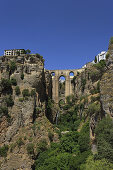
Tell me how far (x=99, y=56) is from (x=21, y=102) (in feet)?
177

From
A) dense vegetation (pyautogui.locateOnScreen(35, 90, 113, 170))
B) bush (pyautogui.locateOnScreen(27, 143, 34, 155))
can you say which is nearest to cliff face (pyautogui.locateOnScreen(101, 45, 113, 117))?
dense vegetation (pyautogui.locateOnScreen(35, 90, 113, 170))

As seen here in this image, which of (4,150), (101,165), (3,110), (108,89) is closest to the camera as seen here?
(101,165)

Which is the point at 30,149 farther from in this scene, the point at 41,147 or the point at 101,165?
the point at 101,165

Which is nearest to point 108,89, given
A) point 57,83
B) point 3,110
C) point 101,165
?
point 101,165

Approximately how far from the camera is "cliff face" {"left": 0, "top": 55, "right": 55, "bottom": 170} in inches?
1158

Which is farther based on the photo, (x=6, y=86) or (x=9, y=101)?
(x=6, y=86)

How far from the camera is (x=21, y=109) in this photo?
3350 centimetres

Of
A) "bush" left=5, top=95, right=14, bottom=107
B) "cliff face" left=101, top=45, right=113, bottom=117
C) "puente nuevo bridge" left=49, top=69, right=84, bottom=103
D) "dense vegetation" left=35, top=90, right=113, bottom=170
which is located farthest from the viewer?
"puente nuevo bridge" left=49, top=69, right=84, bottom=103

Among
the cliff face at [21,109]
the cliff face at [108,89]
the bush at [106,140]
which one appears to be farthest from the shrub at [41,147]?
the cliff face at [108,89]

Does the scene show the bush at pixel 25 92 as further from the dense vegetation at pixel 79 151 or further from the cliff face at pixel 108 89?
the cliff face at pixel 108 89

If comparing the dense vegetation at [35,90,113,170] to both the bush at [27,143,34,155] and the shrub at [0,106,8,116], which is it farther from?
the shrub at [0,106,8,116]

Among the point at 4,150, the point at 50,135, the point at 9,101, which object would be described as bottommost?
the point at 4,150

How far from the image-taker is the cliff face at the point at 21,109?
29.4 metres

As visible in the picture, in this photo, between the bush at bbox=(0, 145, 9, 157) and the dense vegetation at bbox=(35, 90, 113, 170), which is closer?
the dense vegetation at bbox=(35, 90, 113, 170)
